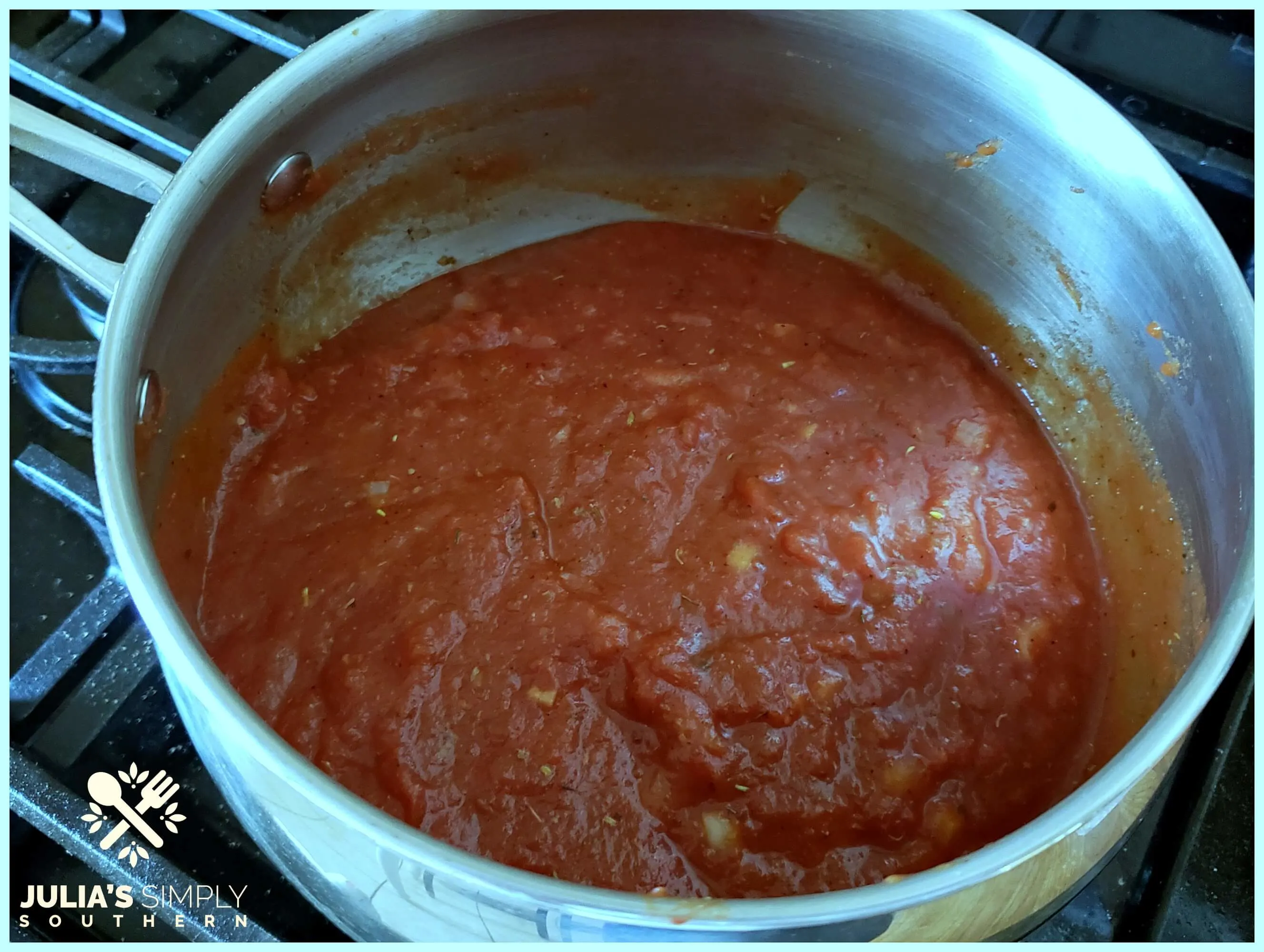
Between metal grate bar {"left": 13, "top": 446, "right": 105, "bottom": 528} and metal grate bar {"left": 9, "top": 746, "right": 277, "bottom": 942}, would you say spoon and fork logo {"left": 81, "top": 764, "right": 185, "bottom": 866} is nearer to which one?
metal grate bar {"left": 9, "top": 746, "right": 277, "bottom": 942}

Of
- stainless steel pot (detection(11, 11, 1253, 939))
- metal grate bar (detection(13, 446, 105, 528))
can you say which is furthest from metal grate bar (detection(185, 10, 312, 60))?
metal grate bar (detection(13, 446, 105, 528))

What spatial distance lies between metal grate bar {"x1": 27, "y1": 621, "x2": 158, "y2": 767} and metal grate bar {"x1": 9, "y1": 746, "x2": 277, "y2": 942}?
3 centimetres

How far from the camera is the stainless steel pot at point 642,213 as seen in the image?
700 millimetres

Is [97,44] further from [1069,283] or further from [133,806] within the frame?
[1069,283]

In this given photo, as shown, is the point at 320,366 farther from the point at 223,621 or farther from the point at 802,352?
the point at 802,352

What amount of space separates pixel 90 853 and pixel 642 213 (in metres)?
1.03

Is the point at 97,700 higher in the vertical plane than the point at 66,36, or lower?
lower

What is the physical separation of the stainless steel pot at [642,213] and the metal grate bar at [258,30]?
0.22 m

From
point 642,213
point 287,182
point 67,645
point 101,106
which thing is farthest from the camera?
point 642,213

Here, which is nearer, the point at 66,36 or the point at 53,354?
the point at 53,354

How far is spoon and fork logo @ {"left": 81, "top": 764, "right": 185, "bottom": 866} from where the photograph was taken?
0.93 meters

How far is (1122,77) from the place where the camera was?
132cm

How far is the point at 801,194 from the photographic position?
1.44m
